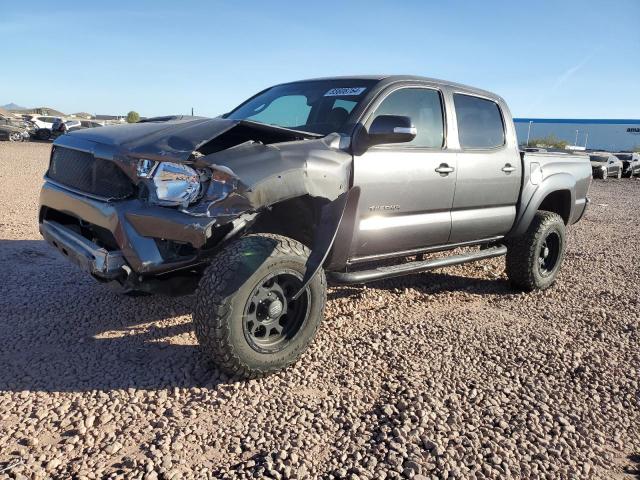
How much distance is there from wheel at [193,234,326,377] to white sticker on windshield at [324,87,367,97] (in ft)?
4.88

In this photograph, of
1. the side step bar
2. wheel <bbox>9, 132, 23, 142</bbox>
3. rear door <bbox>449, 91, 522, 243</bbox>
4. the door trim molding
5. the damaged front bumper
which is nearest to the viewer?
the damaged front bumper

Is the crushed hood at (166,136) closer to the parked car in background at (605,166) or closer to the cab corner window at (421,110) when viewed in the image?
the cab corner window at (421,110)

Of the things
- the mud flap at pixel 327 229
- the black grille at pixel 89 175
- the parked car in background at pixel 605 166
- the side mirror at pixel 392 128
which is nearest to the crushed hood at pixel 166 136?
the black grille at pixel 89 175

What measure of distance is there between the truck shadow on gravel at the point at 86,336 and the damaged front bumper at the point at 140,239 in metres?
0.59

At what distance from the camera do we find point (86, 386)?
3062 mm

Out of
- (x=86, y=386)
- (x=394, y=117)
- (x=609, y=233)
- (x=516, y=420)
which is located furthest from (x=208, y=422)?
(x=609, y=233)

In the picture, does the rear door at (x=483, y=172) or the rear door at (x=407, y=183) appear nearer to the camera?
the rear door at (x=407, y=183)

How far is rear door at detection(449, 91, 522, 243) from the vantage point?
4648mm

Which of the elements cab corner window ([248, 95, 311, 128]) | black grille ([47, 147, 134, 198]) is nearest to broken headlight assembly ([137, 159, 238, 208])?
black grille ([47, 147, 134, 198])

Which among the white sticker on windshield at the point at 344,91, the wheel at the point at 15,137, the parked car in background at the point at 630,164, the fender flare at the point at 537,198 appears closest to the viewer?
the white sticker on windshield at the point at 344,91

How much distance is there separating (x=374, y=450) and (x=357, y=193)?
157 centimetres

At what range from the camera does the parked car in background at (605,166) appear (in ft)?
86.5

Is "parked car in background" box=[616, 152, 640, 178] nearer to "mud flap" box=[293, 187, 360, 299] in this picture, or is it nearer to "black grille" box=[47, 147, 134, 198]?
"mud flap" box=[293, 187, 360, 299]

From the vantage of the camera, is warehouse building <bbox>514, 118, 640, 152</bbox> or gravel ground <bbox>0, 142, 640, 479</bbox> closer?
gravel ground <bbox>0, 142, 640, 479</bbox>
